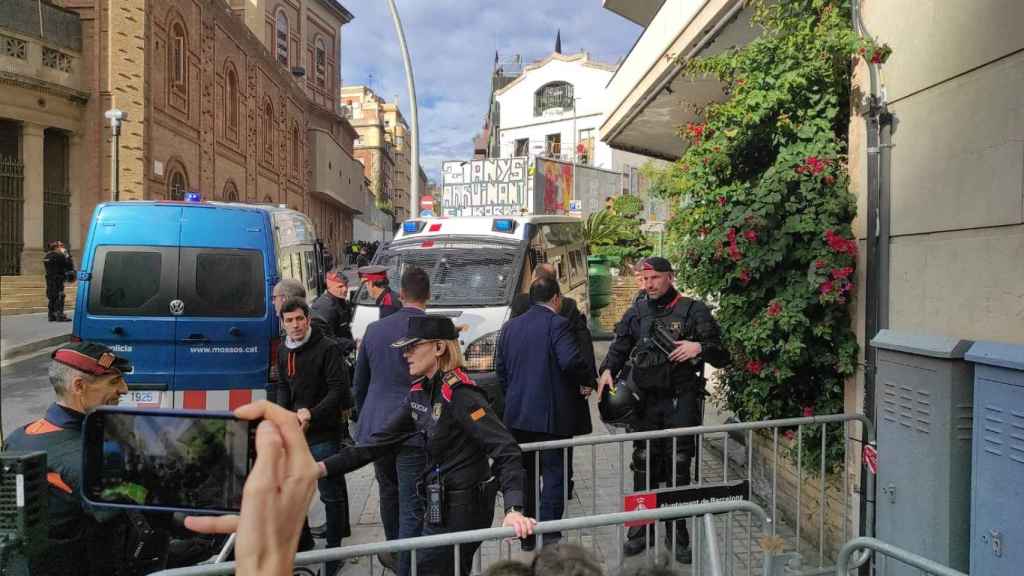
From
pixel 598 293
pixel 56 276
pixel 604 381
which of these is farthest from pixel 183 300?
pixel 598 293

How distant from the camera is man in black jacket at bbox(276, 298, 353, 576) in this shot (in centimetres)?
464

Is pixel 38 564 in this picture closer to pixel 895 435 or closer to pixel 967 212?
pixel 895 435

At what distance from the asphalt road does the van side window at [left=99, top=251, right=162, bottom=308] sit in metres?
1.11

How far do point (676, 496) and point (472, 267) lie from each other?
6.06m

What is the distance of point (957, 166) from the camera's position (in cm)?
381

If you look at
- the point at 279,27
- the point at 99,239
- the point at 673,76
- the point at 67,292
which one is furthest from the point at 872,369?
the point at 279,27

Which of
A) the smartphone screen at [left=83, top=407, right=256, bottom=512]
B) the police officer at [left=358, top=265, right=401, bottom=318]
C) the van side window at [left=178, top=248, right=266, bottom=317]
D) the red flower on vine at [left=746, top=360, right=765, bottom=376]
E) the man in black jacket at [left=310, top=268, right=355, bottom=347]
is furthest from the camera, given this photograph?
the van side window at [left=178, top=248, right=266, bottom=317]

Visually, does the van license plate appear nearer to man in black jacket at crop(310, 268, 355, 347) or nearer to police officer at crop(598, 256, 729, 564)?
man in black jacket at crop(310, 268, 355, 347)

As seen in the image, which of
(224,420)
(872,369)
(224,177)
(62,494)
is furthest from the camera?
(224,177)

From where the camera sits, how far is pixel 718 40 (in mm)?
A: 7223

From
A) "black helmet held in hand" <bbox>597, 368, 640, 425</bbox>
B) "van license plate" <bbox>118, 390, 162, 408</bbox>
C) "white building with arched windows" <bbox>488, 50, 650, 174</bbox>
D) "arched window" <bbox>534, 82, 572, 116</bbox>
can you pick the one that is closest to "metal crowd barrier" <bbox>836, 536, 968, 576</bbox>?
"black helmet held in hand" <bbox>597, 368, 640, 425</bbox>

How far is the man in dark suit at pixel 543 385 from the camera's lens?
15.7ft

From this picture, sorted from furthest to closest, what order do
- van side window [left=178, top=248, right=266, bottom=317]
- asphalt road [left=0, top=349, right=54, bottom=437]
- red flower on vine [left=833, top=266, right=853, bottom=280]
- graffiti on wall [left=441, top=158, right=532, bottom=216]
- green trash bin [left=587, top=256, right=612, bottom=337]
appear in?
1. graffiti on wall [left=441, top=158, right=532, bottom=216]
2. green trash bin [left=587, top=256, right=612, bottom=337]
3. asphalt road [left=0, top=349, right=54, bottom=437]
4. van side window [left=178, top=248, right=266, bottom=317]
5. red flower on vine [left=833, top=266, right=853, bottom=280]

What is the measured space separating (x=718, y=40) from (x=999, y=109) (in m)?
4.07
